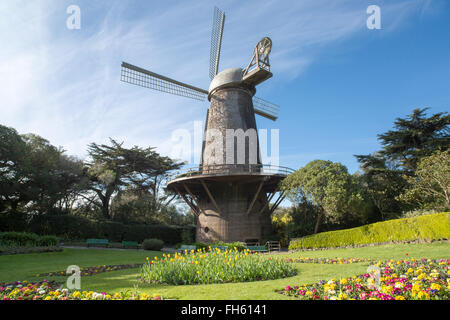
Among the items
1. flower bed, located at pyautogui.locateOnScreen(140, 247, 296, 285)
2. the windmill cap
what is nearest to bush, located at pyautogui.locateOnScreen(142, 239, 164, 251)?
the windmill cap

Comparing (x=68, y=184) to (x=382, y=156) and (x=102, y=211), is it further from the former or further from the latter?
(x=382, y=156)

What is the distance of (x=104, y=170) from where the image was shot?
83.5ft

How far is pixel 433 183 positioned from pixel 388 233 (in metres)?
4.33

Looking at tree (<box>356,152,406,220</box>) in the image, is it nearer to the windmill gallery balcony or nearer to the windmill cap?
the windmill gallery balcony

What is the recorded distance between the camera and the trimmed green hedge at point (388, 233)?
473 inches

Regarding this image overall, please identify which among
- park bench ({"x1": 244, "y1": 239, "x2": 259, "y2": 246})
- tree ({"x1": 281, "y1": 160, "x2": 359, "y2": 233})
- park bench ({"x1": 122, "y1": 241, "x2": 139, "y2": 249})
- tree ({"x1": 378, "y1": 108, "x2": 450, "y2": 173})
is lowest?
park bench ({"x1": 122, "y1": 241, "x2": 139, "y2": 249})

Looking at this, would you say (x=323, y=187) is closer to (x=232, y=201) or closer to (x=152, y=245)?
(x=232, y=201)

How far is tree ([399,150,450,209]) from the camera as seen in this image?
1416 cm

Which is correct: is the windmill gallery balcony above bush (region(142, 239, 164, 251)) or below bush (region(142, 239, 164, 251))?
above

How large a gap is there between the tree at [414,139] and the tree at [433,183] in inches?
107

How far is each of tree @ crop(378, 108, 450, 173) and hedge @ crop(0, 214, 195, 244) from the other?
17.3 m

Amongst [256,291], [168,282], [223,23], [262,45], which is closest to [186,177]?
[262,45]

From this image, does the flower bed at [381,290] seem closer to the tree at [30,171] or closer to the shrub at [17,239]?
the shrub at [17,239]

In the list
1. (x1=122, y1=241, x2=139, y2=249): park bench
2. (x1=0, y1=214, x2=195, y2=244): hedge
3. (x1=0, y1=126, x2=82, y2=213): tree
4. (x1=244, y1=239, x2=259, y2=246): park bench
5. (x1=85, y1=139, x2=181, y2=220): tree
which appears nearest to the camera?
(x1=0, y1=126, x2=82, y2=213): tree
